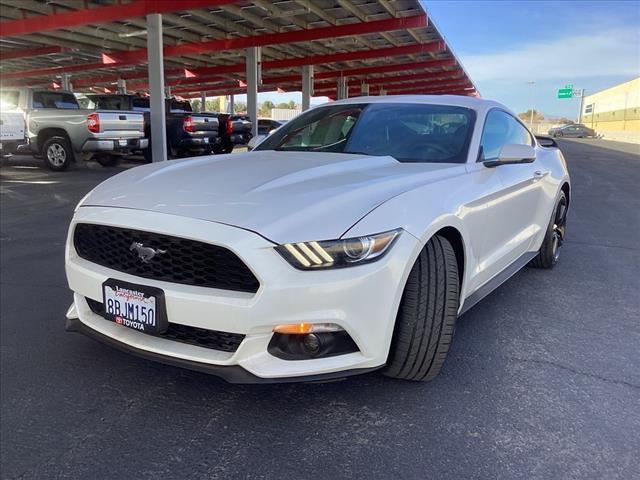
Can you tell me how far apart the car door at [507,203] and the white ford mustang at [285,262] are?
138 millimetres

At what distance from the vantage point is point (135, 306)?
7.81ft

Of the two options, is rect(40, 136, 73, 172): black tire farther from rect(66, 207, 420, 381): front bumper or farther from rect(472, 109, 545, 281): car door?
rect(66, 207, 420, 381): front bumper

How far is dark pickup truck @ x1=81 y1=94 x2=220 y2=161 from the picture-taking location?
14680 millimetres

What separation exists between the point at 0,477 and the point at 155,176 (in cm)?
158

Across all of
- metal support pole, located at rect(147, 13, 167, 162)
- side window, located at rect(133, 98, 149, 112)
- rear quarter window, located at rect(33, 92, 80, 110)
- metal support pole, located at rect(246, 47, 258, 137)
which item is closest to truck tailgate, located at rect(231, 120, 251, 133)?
metal support pole, located at rect(147, 13, 167, 162)

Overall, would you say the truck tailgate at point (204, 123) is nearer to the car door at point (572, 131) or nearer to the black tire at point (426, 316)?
the black tire at point (426, 316)

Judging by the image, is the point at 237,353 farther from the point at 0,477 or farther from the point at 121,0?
the point at 121,0

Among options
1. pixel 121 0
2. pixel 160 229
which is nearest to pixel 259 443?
pixel 160 229

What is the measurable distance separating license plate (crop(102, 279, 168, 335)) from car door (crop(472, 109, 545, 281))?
194 cm

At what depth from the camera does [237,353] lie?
2.23 meters

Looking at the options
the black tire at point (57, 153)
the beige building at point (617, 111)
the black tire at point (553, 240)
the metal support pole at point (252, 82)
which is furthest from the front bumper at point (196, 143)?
the beige building at point (617, 111)

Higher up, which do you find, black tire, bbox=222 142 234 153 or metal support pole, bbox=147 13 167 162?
metal support pole, bbox=147 13 167 162

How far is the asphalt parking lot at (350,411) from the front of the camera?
217 centimetres

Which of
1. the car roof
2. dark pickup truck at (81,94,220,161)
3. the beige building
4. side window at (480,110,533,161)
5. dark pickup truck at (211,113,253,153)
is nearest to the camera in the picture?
side window at (480,110,533,161)
